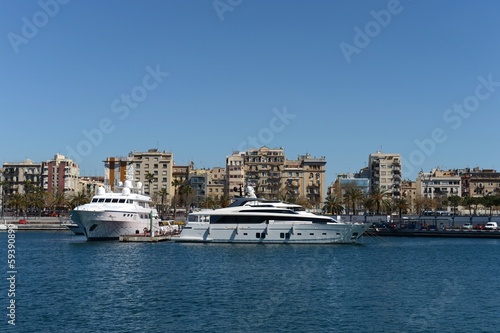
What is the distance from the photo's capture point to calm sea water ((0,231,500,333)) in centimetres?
2883

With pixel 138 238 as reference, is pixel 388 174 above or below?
above

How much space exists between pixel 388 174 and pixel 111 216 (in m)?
92.3

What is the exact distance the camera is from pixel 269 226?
6656 cm

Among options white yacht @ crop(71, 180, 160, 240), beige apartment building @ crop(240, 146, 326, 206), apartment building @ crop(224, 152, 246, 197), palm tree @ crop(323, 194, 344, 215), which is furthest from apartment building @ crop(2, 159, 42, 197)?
white yacht @ crop(71, 180, 160, 240)

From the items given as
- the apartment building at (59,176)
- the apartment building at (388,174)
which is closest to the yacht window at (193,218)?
the apartment building at (388,174)

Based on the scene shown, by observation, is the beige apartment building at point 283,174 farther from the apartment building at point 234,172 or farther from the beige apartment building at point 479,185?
the beige apartment building at point 479,185

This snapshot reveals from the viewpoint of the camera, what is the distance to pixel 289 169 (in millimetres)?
148125

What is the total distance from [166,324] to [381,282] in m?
17.0

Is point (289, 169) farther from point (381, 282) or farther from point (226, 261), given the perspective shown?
point (381, 282)

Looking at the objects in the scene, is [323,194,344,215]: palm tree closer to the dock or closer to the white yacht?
the white yacht

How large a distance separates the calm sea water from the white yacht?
13.0 metres

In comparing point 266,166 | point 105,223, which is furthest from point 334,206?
point 105,223

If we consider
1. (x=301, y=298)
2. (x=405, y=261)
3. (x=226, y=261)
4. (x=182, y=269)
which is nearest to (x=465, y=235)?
(x=405, y=261)

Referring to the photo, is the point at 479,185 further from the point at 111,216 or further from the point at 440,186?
the point at 111,216
